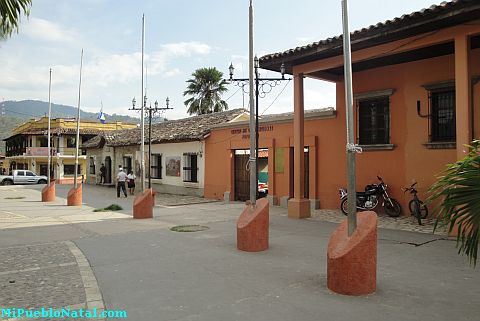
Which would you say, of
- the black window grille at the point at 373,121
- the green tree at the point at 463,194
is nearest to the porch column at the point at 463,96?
the black window grille at the point at 373,121

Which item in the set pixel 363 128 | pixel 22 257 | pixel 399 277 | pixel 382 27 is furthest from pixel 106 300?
pixel 363 128

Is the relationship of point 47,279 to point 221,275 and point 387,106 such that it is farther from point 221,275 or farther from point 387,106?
point 387,106

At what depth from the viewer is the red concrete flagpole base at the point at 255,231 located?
286 inches

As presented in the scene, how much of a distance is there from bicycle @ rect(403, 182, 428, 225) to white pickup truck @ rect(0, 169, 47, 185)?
33.5 meters

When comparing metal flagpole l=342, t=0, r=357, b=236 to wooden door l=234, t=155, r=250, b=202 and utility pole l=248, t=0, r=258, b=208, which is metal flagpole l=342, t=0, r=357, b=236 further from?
wooden door l=234, t=155, r=250, b=202

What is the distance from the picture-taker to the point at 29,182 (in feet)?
118

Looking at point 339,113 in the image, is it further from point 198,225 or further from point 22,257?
point 22,257

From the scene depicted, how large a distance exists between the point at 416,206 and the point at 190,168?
1250cm

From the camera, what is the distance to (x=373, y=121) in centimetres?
1255

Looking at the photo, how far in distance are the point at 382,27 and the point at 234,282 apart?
22.2 ft

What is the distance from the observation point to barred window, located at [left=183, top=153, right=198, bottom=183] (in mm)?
20156

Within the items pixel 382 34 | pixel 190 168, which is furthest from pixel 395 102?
pixel 190 168

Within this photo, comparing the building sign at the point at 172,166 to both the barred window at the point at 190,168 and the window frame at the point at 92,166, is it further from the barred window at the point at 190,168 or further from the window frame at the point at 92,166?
the window frame at the point at 92,166

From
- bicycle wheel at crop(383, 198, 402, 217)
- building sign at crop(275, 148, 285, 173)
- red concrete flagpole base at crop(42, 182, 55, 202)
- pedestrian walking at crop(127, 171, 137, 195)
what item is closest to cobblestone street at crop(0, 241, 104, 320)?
bicycle wheel at crop(383, 198, 402, 217)
